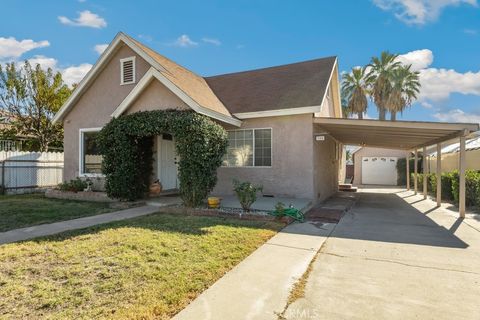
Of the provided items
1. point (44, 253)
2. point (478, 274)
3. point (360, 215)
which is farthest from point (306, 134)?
point (44, 253)

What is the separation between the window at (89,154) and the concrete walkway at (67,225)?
4.54 m

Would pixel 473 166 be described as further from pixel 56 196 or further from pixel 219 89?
pixel 56 196

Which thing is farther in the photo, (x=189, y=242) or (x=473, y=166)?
(x=473, y=166)

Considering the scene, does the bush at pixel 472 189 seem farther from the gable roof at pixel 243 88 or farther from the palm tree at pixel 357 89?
the palm tree at pixel 357 89

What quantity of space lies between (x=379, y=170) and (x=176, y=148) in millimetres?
22238

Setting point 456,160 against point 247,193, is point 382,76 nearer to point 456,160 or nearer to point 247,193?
point 456,160

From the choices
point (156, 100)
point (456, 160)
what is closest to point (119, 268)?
point (156, 100)

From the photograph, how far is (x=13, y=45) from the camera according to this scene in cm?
1905

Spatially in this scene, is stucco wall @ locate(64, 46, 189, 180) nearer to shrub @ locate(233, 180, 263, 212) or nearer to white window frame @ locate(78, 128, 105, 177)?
white window frame @ locate(78, 128, 105, 177)

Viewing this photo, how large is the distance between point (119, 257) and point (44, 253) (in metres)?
1.42

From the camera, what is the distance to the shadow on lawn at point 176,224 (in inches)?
250

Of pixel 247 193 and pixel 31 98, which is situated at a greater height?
pixel 31 98

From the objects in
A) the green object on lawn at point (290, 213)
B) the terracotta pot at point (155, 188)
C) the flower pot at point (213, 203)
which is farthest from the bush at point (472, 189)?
the terracotta pot at point (155, 188)

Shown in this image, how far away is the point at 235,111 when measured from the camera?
11938 millimetres
